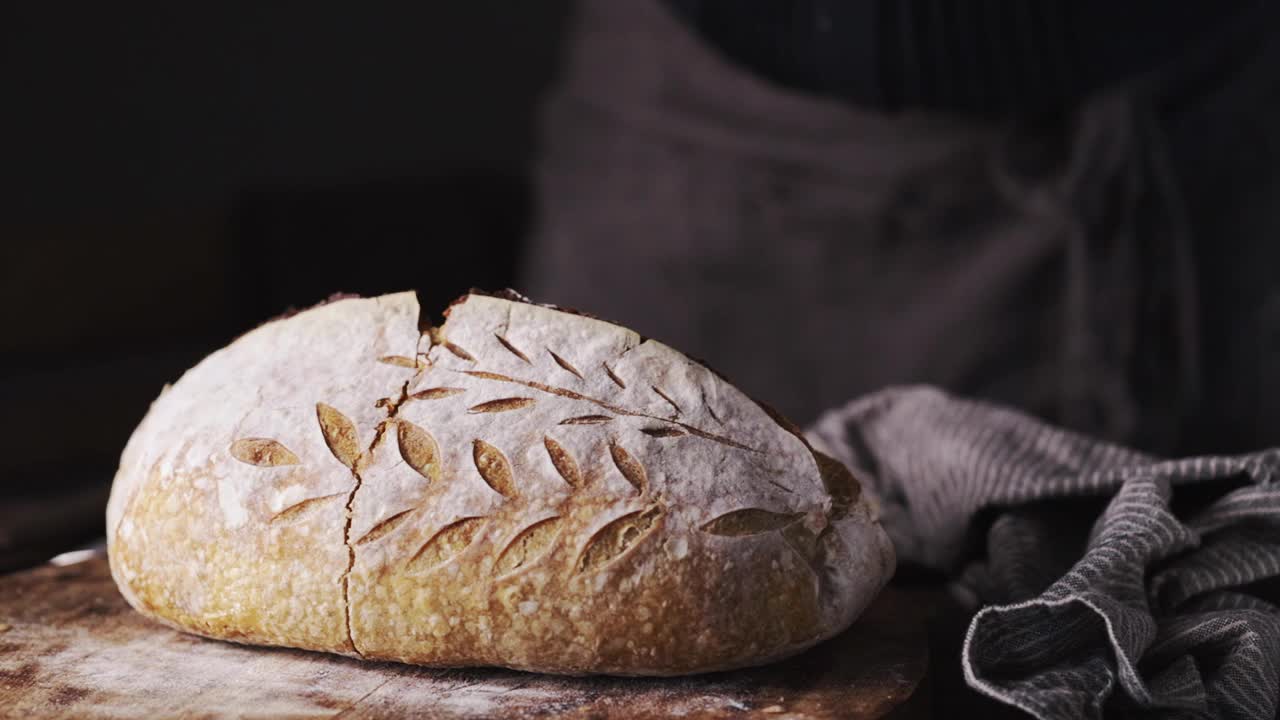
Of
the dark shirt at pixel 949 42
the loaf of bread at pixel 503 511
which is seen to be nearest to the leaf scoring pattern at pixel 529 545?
the loaf of bread at pixel 503 511

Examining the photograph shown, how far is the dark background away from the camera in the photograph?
2203 millimetres

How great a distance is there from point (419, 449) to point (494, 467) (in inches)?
2.4

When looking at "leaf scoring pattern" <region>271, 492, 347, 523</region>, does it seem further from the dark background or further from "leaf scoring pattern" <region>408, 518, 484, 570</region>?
the dark background

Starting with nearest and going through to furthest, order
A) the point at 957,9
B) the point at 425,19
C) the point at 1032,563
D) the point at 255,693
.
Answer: the point at 255,693 < the point at 1032,563 < the point at 957,9 < the point at 425,19

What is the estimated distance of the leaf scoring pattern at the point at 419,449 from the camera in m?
0.91

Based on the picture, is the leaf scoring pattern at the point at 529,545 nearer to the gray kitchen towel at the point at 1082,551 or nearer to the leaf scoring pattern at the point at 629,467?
the leaf scoring pattern at the point at 629,467

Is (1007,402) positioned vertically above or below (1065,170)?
below

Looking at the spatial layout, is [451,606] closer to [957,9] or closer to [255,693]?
[255,693]

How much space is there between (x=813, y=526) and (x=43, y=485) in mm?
992

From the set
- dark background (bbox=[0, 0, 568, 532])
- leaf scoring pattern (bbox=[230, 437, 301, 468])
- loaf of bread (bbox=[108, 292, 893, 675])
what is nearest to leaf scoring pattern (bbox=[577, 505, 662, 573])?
loaf of bread (bbox=[108, 292, 893, 675])

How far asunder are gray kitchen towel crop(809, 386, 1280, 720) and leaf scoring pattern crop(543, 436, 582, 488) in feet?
1.00

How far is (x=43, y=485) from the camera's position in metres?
1.45

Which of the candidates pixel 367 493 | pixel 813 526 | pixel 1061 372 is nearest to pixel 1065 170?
pixel 1061 372

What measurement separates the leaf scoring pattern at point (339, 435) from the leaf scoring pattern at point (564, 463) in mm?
147
